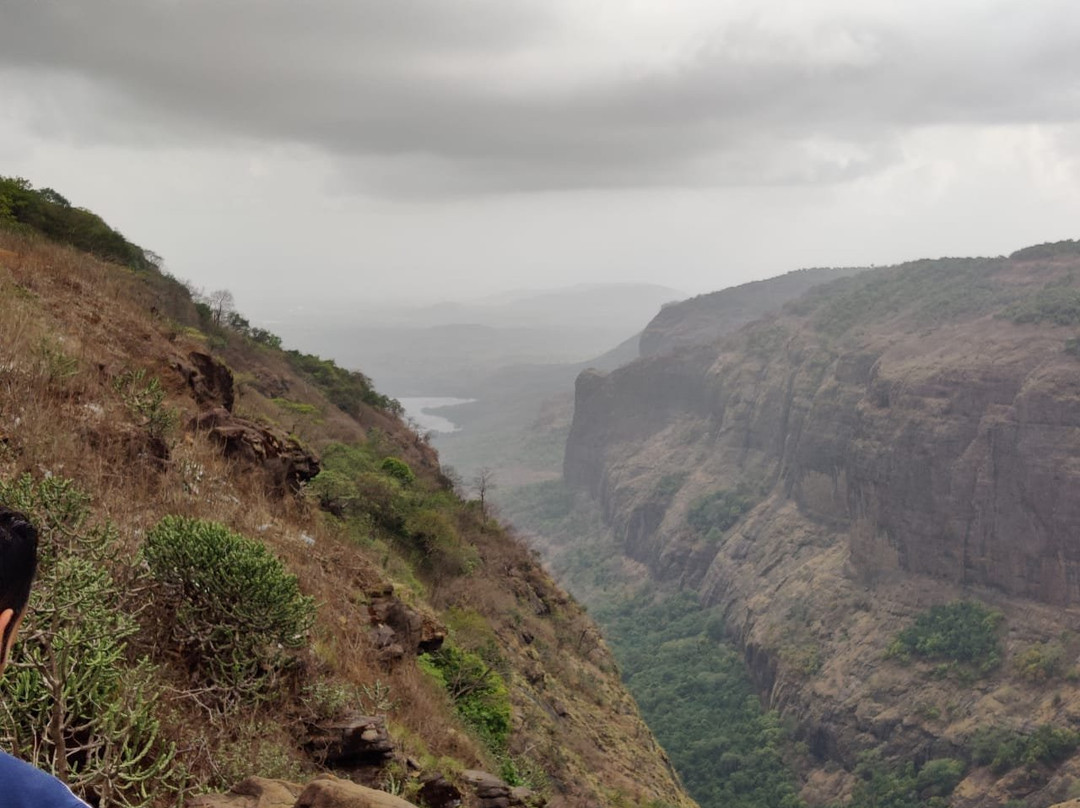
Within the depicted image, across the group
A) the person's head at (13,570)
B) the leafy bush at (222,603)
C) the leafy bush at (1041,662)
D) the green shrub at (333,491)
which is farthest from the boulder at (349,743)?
the leafy bush at (1041,662)

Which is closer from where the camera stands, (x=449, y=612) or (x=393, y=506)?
(x=449, y=612)

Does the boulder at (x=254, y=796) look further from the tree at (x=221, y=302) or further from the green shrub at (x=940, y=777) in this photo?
the green shrub at (x=940, y=777)

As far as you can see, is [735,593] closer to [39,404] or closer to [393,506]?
[393,506]

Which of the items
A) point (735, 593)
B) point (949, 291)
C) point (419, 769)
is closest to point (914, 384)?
point (735, 593)

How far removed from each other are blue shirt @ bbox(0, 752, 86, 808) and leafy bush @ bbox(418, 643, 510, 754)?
1014cm

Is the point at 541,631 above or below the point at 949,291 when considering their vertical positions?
below

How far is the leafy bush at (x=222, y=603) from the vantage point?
6742mm

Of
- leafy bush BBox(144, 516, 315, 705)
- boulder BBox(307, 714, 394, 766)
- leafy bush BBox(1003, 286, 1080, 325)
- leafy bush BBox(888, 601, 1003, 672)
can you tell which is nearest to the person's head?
leafy bush BBox(144, 516, 315, 705)

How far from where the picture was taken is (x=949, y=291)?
113 metres

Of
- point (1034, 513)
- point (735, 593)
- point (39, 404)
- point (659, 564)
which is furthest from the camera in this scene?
point (659, 564)

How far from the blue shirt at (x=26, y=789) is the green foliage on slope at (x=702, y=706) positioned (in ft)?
192

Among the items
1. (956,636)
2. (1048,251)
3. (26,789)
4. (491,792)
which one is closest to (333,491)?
(491,792)

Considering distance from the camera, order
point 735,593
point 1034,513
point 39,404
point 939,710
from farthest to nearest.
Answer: point 735,593 → point 1034,513 → point 939,710 → point 39,404

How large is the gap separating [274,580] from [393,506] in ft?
45.0
